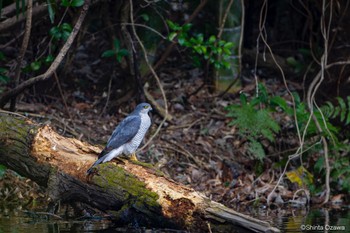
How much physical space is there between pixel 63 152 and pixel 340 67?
4.99 meters

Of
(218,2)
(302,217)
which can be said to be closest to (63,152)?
(302,217)

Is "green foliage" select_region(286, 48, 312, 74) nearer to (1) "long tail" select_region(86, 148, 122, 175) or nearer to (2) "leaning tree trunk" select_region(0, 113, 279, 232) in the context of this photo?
(1) "long tail" select_region(86, 148, 122, 175)

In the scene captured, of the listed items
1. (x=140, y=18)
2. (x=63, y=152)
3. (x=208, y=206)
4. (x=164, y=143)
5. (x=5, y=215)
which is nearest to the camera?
(x=208, y=206)

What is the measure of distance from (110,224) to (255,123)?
331 cm

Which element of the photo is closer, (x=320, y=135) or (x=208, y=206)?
(x=208, y=206)

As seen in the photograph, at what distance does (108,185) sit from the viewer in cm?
596

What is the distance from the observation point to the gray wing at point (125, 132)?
6653 millimetres

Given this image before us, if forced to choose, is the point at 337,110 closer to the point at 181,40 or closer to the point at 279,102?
the point at 279,102

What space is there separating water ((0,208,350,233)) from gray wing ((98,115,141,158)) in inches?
31.5

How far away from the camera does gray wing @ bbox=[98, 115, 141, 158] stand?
6.65m

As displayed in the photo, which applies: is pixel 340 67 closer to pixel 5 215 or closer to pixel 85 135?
pixel 85 135

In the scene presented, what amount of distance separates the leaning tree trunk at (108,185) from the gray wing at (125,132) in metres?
0.23

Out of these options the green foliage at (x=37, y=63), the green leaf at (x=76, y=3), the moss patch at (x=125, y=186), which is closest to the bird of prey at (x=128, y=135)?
the moss patch at (x=125, y=186)

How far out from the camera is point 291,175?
870 centimetres
